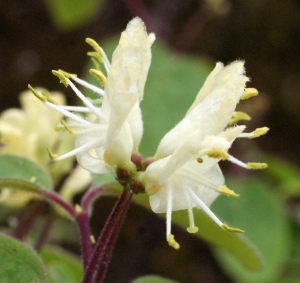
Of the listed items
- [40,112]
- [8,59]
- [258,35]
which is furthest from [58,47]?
[40,112]

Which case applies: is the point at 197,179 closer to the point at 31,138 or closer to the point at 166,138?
the point at 166,138

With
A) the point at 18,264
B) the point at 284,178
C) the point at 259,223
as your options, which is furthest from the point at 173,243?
the point at 284,178

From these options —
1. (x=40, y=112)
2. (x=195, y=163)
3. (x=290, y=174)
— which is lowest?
(x=290, y=174)

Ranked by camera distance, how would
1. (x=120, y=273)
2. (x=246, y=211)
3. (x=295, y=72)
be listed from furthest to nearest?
(x=295, y=72)
(x=120, y=273)
(x=246, y=211)

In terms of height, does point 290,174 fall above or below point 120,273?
above

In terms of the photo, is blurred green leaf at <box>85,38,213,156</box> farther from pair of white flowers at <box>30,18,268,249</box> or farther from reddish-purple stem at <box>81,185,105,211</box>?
pair of white flowers at <box>30,18,268,249</box>

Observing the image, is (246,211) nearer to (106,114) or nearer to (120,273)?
(120,273)
